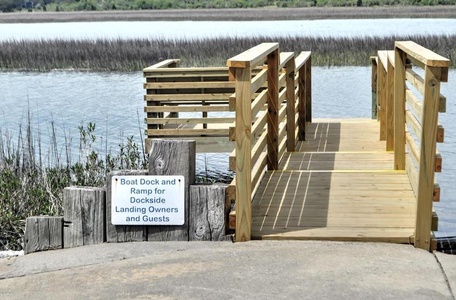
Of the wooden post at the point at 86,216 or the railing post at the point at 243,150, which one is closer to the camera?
the railing post at the point at 243,150

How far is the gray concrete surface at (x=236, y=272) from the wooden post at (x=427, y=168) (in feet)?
0.39

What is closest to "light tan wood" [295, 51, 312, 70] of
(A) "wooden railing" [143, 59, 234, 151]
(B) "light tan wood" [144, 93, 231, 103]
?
(A) "wooden railing" [143, 59, 234, 151]

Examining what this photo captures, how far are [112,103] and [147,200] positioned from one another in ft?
44.9

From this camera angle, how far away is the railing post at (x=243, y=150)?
5.93 metres

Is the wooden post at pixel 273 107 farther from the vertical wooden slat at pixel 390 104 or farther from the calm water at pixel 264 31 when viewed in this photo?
the calm water at pixel 264 31

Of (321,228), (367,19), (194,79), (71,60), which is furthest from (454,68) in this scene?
(367,19)

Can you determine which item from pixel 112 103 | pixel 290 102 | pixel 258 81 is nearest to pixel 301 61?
pixel 290 102

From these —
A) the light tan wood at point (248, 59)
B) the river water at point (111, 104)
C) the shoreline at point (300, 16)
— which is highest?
the shoreline at point (300, 16)

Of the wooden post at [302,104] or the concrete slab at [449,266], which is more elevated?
the wooden post at [302,104]

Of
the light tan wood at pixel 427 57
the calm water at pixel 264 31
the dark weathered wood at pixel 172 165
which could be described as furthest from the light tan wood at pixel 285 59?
the calm water at pixel 264 31

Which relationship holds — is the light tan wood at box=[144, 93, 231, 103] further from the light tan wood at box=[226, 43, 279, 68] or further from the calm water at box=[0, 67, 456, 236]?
the light tan wood at box=[226, 43, 279, 68]

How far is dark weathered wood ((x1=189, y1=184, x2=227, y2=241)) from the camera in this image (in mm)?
6070

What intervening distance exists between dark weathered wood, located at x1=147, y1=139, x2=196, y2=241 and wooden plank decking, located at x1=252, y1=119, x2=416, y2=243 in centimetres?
47

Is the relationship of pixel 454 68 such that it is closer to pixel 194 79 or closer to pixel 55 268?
pixel 194 79
